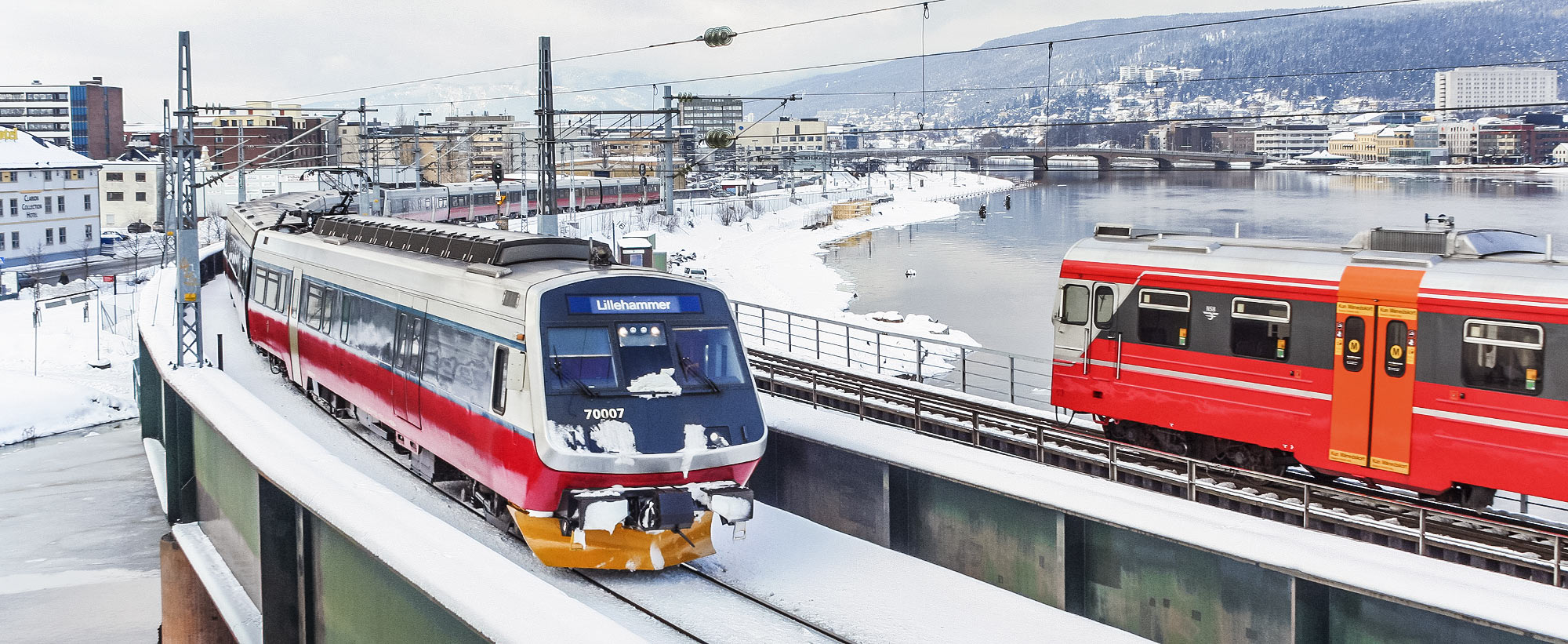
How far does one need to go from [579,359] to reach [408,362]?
11.7ft

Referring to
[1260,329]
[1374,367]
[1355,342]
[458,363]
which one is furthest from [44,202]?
[1374,367]

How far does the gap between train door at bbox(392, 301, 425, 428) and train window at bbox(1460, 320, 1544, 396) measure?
1052 centimetres

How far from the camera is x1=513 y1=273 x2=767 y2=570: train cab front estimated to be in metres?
11.5

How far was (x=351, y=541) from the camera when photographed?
1218 cm

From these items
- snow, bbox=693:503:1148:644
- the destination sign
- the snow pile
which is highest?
the destination sign

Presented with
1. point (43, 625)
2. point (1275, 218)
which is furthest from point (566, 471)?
point (1275, 218)

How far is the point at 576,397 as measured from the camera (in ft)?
38.3

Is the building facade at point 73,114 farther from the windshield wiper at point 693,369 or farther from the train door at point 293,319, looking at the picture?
the windshield wiper at point 693,369

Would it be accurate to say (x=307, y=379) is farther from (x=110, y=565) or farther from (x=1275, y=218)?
(x=1275, y=218)

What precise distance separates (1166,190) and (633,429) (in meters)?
105

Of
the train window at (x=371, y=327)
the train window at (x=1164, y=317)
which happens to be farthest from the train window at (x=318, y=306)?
the train window at (x=1164, y=317)

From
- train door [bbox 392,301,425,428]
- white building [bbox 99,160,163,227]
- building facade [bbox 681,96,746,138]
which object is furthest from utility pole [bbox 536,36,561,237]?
white building [bbox 99,160,163,227]

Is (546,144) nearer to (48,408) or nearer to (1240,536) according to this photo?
(1240,536)

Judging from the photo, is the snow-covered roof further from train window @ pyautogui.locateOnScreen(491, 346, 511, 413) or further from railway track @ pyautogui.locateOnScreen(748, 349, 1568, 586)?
train window @ pyautogui.locateOnScreen(491, 346, 511, 413)
